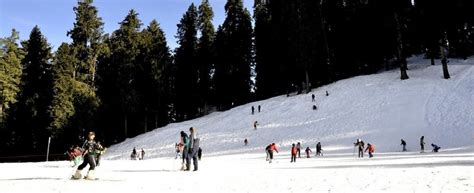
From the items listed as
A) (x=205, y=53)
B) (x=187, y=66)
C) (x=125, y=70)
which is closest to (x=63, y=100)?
(x=125, y=70)

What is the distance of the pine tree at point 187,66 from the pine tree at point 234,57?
327cm

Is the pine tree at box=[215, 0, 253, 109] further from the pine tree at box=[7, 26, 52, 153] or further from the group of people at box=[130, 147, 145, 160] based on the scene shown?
the pine tree at box=[7, 26, 52, 153]

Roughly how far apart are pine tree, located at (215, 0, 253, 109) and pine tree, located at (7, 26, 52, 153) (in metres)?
20.7

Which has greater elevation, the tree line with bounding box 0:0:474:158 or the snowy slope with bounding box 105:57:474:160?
the tree line with bounding box 0:0:474:158

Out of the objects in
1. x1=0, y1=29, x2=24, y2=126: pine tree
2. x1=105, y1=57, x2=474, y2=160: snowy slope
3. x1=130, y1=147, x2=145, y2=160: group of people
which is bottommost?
x1=130, y1=147, x2=145, y2=160: group of people

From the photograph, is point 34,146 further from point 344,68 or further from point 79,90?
point 344,68

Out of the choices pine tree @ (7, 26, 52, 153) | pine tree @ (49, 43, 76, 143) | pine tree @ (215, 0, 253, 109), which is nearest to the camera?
pine tree @ (49, 43, 76, 143)

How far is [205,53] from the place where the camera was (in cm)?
6106

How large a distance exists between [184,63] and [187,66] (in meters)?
0.74

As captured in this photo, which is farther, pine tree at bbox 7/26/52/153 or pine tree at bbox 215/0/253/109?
pine tree at bbox 215/0/253/109

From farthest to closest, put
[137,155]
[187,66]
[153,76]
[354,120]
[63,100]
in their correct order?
[187,66]
[153,76]
[63,100]
[137,155]
[354,120]

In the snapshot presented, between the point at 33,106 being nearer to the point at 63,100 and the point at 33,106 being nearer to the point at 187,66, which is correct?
the point at 63,100

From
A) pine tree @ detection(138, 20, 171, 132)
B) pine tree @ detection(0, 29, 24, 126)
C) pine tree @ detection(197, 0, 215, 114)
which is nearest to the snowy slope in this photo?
pine tree @ detection(138, 20, 171, 132)

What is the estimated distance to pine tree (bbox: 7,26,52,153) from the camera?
4934cm
